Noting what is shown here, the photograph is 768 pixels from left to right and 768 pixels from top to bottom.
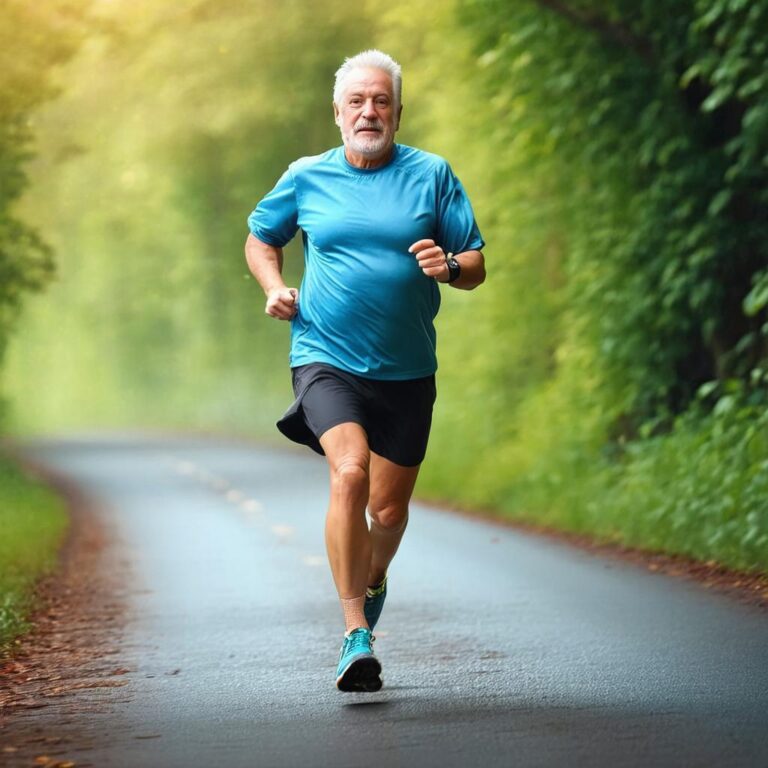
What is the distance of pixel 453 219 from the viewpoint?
21.1ft

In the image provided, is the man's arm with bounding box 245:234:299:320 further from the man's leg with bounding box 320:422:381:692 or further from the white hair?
the white hair

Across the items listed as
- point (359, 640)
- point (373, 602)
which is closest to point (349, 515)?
point (359, 640)

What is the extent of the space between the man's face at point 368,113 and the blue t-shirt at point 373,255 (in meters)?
0.12

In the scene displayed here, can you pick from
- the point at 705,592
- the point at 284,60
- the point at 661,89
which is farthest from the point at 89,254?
the point at 705,592

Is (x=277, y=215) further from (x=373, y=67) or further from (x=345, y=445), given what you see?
(x=345, y=445)

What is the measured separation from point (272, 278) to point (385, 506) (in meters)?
1.03

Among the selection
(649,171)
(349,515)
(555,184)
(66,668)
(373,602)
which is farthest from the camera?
(555,184)

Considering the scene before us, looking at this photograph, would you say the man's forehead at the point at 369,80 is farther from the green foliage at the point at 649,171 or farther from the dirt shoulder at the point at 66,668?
the green foliage at the point at 649,171

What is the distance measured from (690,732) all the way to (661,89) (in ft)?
31.9

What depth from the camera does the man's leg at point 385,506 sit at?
6.55 metres

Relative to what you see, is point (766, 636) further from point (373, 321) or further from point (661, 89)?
point (661, 89)

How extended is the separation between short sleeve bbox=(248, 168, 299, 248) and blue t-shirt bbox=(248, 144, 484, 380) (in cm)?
6

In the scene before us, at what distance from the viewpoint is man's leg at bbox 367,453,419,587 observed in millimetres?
6555

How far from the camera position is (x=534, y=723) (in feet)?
18.3
